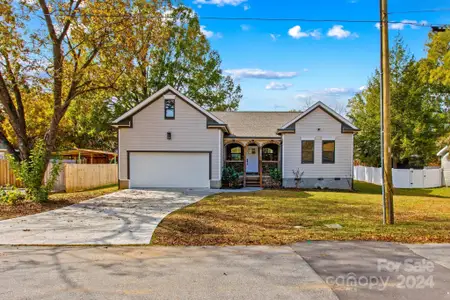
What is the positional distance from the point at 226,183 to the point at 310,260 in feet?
46.7

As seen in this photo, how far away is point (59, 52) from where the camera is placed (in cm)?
1335

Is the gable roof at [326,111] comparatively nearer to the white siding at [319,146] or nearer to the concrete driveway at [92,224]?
the white siding at [319,146]

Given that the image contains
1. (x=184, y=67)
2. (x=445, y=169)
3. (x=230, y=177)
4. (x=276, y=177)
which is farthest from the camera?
(x=184, y=67)

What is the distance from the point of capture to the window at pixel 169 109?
62.4 feet

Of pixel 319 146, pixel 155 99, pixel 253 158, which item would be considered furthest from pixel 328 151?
pixel 155 99

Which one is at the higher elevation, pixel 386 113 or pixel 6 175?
pixel 386 113

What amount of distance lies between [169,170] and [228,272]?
14.4m

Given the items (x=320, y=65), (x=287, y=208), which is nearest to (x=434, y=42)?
(x=320, y=65)

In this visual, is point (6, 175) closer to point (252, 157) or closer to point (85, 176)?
point (85, 176)

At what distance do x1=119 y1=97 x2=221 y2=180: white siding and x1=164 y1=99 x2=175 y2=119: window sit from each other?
0.18 m

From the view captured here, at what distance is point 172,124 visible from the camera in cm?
1903

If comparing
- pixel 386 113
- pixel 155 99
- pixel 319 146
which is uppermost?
pixel 155 99

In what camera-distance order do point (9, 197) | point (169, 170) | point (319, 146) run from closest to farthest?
1. point (9, 197)
2. point (169, 170)
3. point (319, 146)

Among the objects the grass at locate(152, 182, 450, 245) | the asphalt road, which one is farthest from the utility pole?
the asphalt road
